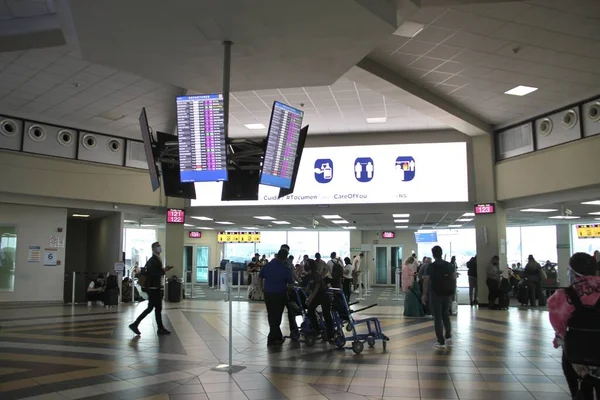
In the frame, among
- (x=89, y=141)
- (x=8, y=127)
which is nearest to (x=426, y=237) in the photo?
(x=89, y=141)

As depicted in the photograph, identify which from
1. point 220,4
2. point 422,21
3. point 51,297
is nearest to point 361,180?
point 422,21

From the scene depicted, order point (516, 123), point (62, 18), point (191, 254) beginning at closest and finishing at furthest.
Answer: point (62, 18)
point (516, 123)
point (191, 254)

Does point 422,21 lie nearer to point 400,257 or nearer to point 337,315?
point 337,315

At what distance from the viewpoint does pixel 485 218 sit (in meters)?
15.8

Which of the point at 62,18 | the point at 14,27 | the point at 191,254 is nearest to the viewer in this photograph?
the point at 62,18

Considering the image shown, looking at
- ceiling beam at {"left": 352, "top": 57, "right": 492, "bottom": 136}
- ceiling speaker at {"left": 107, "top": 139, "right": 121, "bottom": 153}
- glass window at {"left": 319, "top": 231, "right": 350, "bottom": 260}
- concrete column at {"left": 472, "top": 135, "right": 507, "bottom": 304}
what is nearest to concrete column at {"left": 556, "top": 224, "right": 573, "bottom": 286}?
glass window at {"left": 319, "top": 231, "right": 350, "bottom": 260}

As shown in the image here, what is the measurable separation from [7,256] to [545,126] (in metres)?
15.3

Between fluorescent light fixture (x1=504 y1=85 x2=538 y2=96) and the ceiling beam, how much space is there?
1509 millimetres

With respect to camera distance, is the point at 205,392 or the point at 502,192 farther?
the point at 502,192

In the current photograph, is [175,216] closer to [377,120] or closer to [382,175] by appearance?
[382,175]

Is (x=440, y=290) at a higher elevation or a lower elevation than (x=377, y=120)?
lower

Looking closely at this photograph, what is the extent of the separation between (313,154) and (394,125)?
273cm

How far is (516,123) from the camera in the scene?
596 inches

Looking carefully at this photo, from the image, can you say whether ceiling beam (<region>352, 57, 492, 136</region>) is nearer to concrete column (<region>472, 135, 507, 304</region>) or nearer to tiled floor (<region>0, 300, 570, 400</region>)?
concrete column (<region>472, 135, 507, 304</region>)
